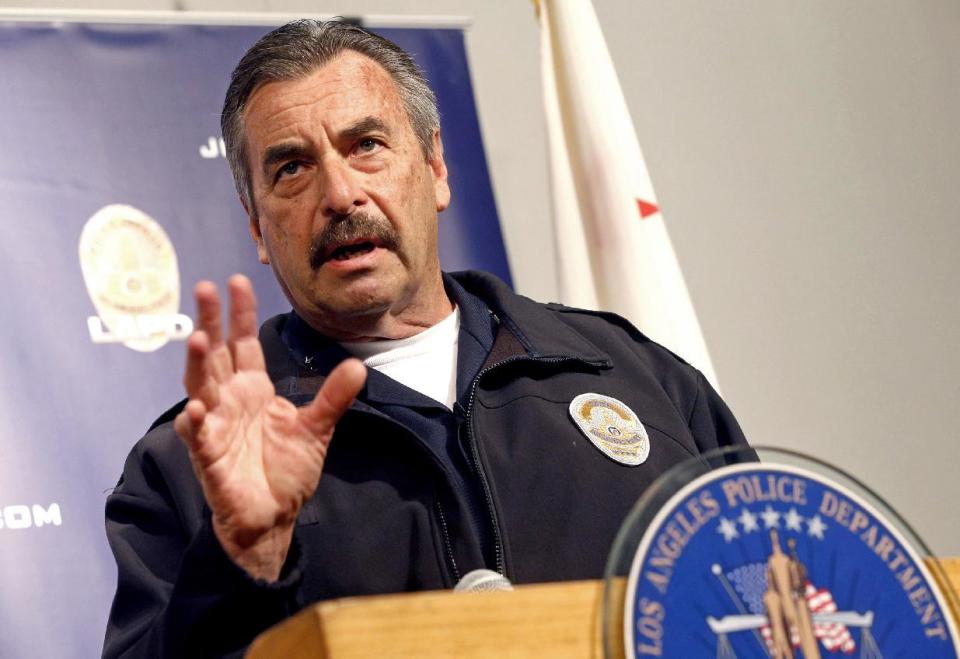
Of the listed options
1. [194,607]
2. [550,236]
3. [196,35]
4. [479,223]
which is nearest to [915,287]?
[550,236]

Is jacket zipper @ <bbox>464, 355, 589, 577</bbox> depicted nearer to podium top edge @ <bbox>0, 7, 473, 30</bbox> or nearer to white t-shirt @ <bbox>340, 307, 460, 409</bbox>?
white t-shirt @ <bbox>340, 307, 460, 409</bbox>

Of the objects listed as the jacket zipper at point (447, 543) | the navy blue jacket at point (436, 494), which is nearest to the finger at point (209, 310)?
the navy blue jacket at point (436, 494)

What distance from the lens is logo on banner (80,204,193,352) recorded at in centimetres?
257

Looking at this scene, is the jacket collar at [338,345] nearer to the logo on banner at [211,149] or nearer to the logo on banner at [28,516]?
the logo on banner at [28,516]

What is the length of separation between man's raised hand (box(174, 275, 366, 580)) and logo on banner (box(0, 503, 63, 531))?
133 cm

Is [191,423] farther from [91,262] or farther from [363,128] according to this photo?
[91,262]

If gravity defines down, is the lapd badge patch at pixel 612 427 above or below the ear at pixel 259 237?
below

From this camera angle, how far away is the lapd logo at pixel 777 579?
35.7 inches

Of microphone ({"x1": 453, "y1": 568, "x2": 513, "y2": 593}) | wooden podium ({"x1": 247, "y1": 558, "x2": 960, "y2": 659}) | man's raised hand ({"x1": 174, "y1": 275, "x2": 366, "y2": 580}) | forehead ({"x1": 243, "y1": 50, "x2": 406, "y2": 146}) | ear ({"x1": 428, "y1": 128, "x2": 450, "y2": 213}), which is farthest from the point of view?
ear ({"x1": 428, "y1": 128, "x2": 450, "y2": 213})

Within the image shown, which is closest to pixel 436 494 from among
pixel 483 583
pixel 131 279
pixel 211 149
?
pixel 483 583

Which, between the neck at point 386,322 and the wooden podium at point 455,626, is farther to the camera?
the neck at point 386,322

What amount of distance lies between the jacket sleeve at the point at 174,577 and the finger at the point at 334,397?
0.38ft

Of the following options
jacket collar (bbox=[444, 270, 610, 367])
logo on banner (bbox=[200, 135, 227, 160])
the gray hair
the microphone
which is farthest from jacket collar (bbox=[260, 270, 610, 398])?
logo on banner (bbox=[200, 135, 227, 160])

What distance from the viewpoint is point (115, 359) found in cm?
255
